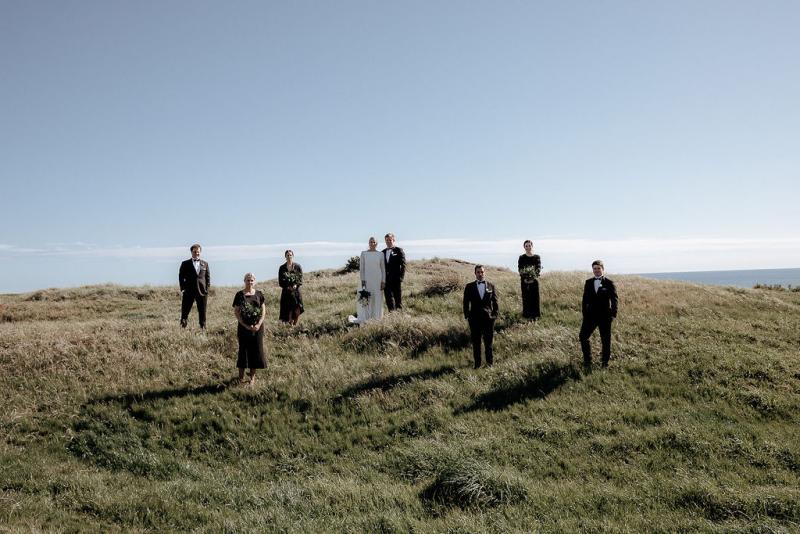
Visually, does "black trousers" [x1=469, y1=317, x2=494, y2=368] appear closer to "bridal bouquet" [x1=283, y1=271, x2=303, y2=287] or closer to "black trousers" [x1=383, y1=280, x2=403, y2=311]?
"black trousers" [x1=383, y1=280, x2=403, y2=311]

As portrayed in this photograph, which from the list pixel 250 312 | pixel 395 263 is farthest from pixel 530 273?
pixel 250 312

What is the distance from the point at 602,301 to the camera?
43.2 feet

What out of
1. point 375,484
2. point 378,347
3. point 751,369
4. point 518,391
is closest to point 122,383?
point 378,347

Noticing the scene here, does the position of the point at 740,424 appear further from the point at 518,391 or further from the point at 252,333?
the point at 252,333

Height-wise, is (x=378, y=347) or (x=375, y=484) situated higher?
(x=378, y=347)

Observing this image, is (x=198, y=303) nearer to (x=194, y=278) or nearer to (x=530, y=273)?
(x=194, y=278)

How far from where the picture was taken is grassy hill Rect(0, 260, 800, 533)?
7.56 metres

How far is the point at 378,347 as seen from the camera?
15.2 m

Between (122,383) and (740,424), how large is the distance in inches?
556

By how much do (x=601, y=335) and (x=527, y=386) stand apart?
2.68 metres

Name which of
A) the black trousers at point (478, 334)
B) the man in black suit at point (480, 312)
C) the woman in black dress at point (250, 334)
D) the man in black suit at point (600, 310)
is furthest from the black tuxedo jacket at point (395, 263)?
the man in black suit at point (600, 310)

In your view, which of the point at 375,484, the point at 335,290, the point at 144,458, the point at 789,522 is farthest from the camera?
the point at 335,290

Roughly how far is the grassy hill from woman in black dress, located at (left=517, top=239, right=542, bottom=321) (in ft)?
1.87

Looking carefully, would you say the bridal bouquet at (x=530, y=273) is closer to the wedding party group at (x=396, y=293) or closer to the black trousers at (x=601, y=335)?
the wedding party group at (x=396, y=293)
